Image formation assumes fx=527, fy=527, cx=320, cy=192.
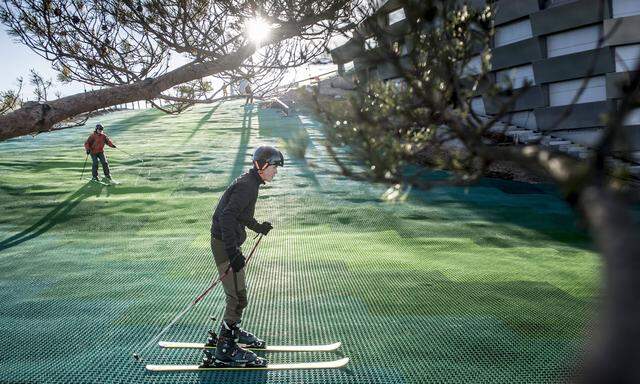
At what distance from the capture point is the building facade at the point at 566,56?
627 inches

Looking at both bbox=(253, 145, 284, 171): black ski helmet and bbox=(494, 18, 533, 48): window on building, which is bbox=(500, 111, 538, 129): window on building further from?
bbox=(253, 145, 284, 171): black ski helmet

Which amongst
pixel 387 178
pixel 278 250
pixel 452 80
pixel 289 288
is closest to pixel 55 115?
pixel 387 178

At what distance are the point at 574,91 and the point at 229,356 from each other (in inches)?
694

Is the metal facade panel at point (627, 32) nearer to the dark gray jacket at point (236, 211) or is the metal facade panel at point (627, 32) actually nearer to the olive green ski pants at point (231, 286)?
the dark gray jacket at point (236, 211)

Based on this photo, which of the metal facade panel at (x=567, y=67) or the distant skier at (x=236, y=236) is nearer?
the distant skier at (x=236, y=236)

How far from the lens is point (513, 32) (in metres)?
20.2

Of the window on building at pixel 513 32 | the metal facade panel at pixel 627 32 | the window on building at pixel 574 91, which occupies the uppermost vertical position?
the window on building at pixel 513 32

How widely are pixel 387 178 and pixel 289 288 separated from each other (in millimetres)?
5288

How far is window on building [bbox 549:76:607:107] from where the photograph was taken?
56.9 feet

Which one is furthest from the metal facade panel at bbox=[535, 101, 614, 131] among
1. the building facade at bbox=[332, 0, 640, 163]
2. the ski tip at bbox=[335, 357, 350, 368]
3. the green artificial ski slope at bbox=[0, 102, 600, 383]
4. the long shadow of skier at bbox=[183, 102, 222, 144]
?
the long shadow of skier at bbox=[183, 102, 222, 144]

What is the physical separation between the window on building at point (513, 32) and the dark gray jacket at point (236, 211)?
1736 cm

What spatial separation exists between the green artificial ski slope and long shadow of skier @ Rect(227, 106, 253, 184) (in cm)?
130

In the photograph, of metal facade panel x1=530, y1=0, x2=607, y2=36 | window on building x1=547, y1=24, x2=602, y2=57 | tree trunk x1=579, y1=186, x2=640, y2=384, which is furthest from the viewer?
window on building x1=547, y1=24, x2=602, y2=57

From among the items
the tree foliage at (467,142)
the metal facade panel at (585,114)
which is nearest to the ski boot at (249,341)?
the tree foliage at (467,142)
